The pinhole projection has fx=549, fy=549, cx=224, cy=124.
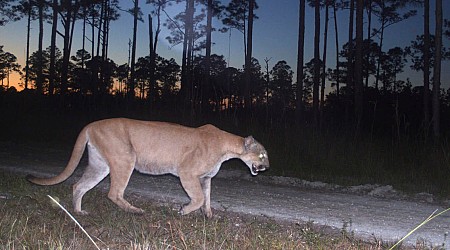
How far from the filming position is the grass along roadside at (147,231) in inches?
208

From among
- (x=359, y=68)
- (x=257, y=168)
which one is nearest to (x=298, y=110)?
(x=359, y=68)

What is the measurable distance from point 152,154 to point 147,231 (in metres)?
1.61

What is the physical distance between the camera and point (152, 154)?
7441mm

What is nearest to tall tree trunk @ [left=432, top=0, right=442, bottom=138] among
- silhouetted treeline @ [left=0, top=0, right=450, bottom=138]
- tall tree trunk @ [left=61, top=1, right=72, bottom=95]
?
silhouetted treeline @ [left=0, top=0, right=450, bottom=138]

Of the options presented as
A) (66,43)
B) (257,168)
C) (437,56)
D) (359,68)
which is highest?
(66,43)

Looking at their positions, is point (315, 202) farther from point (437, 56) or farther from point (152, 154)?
point (437, 56)

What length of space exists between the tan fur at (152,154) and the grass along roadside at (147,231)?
1.23ft

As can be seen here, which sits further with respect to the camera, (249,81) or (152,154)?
(249,81)

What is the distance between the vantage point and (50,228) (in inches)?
243

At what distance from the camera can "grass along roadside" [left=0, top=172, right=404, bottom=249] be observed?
529 centimetres

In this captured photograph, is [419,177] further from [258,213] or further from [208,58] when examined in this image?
[208,58]

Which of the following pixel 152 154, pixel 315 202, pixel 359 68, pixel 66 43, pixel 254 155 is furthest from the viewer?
pixel 66 43

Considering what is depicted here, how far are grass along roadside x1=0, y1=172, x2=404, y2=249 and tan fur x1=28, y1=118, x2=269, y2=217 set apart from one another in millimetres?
376

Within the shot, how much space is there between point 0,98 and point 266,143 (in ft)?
74.9
